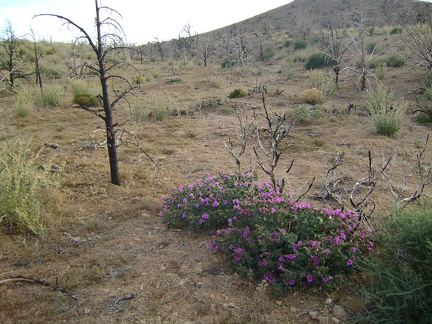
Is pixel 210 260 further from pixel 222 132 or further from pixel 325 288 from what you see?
pixel 222 132

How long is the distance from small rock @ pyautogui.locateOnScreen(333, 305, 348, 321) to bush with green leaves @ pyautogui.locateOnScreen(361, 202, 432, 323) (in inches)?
5.3

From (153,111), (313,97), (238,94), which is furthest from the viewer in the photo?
(238,94)

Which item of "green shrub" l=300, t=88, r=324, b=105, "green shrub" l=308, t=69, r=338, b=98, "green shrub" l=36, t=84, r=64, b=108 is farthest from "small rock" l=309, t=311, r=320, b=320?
"green shrub" l=36, t=84, r=64, b=108

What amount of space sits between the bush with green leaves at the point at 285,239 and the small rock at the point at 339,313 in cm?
20

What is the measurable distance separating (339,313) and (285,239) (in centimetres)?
63

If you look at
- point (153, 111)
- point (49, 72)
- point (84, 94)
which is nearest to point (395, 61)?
point (153, 111)

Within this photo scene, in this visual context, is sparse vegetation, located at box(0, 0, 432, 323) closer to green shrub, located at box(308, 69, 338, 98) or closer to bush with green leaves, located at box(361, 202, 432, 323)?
bush with green leaves, located at box(361, 202, 432, 323)

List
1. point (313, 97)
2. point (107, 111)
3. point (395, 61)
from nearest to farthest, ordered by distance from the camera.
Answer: point (107, 111), point (313, 97), point (395, 61)

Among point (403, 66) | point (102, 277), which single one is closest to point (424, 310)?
point (102, 277)

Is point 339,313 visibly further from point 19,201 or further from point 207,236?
point 19,201

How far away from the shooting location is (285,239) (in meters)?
2.79

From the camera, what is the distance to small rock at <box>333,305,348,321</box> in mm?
2449

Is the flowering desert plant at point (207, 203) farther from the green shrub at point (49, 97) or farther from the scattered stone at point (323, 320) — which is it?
the green shrub at point (49, 97)

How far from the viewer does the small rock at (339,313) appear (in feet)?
8.04
